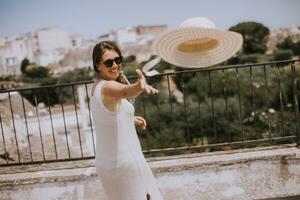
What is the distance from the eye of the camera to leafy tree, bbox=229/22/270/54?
59.1 m

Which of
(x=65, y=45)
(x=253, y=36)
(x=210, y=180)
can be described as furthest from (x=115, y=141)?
(x=65, y=45)

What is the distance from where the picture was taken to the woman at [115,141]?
6.51ft

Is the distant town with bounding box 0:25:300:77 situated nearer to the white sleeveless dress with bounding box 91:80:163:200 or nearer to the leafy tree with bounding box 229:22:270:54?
the leafy tree with bounding box 229:22:270:54

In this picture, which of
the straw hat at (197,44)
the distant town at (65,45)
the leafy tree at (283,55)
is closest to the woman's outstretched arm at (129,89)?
the straw hat at (197,44)

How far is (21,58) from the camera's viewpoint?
7588cm

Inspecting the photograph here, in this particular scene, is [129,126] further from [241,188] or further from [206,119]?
[206,119]

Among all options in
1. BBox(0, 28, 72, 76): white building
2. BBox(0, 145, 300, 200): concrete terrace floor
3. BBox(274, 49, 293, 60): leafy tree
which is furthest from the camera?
BBox(0, 28, 72, 76): white building

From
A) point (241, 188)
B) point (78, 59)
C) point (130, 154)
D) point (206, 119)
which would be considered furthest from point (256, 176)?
point (78, 59)

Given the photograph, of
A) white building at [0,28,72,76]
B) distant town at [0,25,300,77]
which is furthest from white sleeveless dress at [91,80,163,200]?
white building at [0,28,72,76]

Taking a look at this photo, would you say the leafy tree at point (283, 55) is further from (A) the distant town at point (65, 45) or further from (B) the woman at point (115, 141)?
(B) the woman at point (115, 141)

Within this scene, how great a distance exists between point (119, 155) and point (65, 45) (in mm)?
91272

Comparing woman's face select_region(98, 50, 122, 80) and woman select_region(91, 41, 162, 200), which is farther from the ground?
woman's face select_region(98, 50, 122, 80)

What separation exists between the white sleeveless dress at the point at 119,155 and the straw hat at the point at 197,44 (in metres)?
1.46

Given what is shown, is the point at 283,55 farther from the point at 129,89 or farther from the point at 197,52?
the point at 129,89
